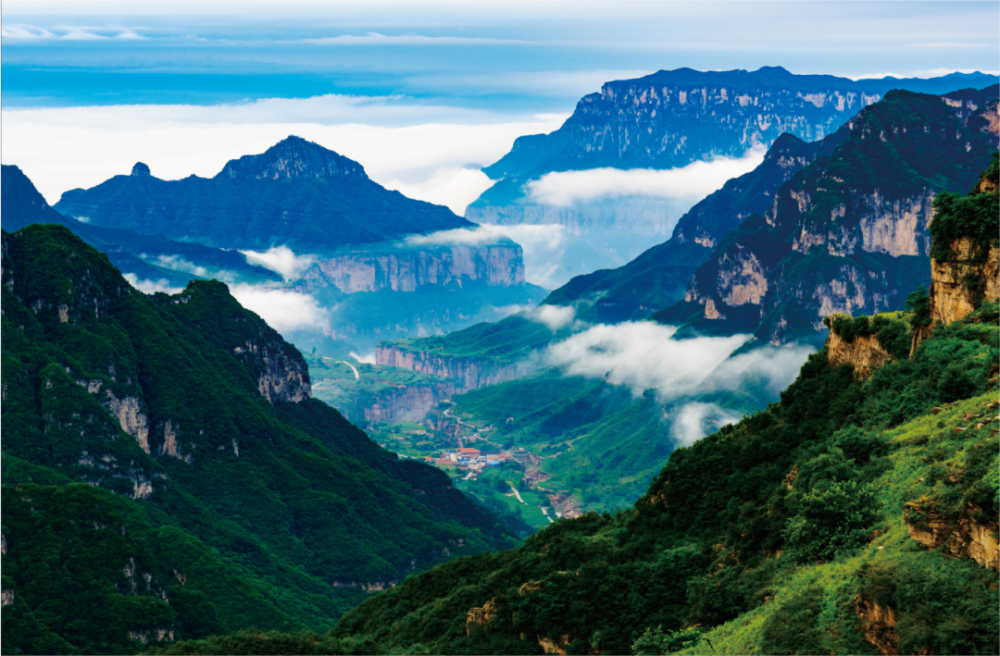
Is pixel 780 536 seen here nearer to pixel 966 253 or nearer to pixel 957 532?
pixel 957 532

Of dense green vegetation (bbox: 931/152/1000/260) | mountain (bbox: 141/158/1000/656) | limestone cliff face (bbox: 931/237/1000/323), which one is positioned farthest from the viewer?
limestone cliff face (bbox: 931/237/1000/323)

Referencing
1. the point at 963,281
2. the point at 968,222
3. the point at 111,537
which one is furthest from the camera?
the point at 111,537

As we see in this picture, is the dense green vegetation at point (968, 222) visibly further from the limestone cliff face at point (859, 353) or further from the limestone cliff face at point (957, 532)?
the limestone cliff face at point (957, 532)

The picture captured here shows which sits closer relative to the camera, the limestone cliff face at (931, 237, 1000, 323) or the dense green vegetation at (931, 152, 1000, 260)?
the dense green vegetation at (931, 152, 1000, 260)

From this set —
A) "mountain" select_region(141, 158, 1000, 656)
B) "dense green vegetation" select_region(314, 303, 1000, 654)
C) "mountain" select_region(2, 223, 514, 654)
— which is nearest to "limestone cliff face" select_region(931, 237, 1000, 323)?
"mountain" select_region(141, 158, 1000, 656)

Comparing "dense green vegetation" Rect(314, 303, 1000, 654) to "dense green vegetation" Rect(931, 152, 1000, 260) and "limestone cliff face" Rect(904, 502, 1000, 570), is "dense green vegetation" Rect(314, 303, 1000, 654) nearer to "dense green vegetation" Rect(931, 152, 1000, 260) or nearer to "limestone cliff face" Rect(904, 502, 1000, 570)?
"limestone cliff face" Rect(904, 502, 1000, 570)

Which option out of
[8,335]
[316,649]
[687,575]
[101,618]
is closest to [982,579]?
[687,575]

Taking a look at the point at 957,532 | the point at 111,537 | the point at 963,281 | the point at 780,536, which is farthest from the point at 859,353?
Answer: the point at 111,537

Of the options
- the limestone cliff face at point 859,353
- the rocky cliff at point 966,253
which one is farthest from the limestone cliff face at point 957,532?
the limestone cliff face at point 859,353

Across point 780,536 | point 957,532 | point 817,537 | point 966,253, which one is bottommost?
point 780,536
